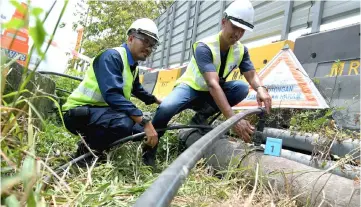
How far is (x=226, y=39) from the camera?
3.23 m

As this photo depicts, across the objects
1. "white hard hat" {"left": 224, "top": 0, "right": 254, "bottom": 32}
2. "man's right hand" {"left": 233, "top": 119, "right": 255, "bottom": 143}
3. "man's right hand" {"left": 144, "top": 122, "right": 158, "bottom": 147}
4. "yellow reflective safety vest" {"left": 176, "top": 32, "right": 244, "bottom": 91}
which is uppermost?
"white hard hat" {"left": 224, "top": 0, "right": 254, "bottom": 32}

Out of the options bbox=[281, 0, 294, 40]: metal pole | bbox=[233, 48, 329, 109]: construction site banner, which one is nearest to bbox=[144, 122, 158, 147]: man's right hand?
bbox=[233, 48, 329, 109]: construction site banner

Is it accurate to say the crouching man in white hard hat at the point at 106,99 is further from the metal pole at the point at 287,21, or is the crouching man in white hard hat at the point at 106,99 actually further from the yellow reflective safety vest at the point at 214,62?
the metal pole at the point at 287,21

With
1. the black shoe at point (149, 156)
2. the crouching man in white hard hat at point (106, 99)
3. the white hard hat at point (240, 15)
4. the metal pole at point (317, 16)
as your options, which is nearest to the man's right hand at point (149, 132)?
the crouching man in white hard hat at point (106, 99)

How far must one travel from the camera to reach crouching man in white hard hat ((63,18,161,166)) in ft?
8.80

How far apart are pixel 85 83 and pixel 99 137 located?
458 mm

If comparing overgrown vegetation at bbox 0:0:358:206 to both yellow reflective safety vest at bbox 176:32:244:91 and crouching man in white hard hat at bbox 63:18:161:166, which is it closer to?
crouching man in white hard hat at bbox 63:18:161:166

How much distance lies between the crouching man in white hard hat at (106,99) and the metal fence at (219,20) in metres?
2.12

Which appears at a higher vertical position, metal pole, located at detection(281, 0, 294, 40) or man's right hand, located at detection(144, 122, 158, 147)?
metal pole, located at detection(281, 0, 294, 40)

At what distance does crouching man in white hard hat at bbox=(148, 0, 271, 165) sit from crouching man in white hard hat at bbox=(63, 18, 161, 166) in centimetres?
43

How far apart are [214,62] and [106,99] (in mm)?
1158

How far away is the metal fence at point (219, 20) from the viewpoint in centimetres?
389

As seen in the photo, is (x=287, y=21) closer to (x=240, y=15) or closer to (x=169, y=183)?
(x=240, y=15)

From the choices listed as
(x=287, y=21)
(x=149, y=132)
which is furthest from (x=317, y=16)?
(x=149, y=132)
